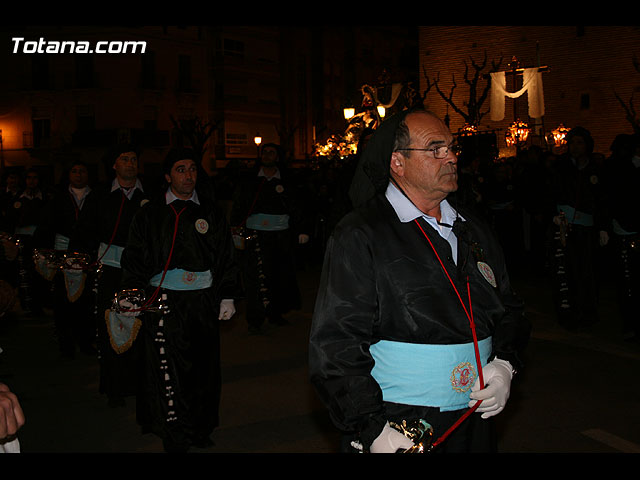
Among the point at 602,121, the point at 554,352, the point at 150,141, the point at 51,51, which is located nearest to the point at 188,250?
the point at 554,352

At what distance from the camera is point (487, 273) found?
9.32ft

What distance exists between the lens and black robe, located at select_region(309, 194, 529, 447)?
2584mm

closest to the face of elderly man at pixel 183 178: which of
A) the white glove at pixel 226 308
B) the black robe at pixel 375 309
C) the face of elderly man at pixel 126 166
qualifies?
the white glove at pixel 226 308

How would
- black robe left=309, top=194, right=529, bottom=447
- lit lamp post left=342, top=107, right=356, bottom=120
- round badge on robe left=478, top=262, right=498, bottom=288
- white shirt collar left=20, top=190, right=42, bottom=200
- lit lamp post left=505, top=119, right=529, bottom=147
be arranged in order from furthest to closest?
1. lit lamp post left=505, top=119, right=529, bottom=147
2. lit lamp post left=342, top=107, right=356, bottom=120
3. white shirt collar left=20, top=190, right=42, bottom=200
4. round badge on robe left=478, top=262, right=498, bottom=288
5. black robe left=309, top=194, right=529, bottom=447

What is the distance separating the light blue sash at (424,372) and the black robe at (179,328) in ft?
8.81

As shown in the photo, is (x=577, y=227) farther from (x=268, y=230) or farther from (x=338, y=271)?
(x=338, y=271)

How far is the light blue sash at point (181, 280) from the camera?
5.14m

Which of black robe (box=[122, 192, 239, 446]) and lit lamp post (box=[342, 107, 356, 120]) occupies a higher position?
lit lamp post (box=[342, 107, 356, 120])

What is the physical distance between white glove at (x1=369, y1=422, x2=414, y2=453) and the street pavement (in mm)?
2029

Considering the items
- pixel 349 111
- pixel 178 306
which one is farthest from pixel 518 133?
pixel 178 306

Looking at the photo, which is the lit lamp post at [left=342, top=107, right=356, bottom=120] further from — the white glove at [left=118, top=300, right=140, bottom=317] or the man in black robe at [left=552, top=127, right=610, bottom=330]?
the white glove at [left=118, top=300, right=140, bottom=317]

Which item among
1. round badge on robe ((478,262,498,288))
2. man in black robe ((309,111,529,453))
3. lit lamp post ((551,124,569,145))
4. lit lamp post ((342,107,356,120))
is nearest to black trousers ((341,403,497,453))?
man in black robe ((309,111,529,453))

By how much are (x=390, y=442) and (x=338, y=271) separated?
0.64 metres

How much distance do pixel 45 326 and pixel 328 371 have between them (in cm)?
850
